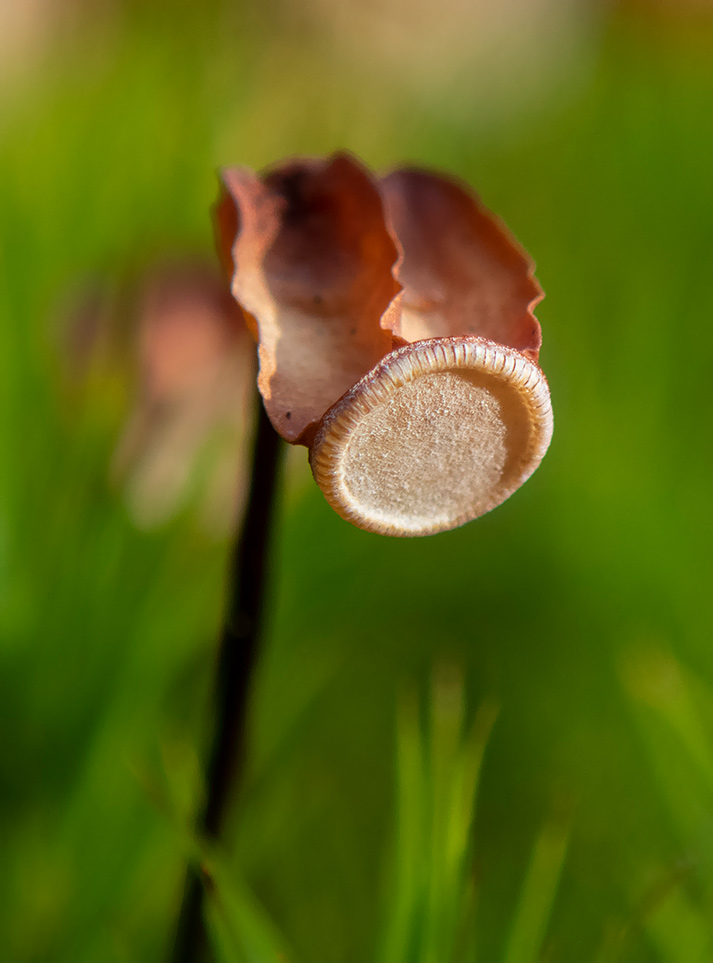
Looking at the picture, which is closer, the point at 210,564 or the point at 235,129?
the point at 210,564

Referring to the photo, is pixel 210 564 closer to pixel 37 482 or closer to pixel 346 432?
pixel 37 482

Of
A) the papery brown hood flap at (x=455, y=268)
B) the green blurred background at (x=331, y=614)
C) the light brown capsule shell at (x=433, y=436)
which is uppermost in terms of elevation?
the papery brown hood flap at (x=455, y=268)

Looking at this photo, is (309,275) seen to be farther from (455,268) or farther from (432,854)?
(432,854)

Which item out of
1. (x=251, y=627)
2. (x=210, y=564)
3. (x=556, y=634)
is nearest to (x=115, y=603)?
(x=210, y=564)

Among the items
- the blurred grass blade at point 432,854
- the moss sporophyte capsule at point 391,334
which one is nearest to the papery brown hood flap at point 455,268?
the moss sporophyte capsule at point 391,334

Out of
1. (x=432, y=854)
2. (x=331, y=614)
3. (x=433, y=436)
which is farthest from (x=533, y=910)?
(x=331, y=614)

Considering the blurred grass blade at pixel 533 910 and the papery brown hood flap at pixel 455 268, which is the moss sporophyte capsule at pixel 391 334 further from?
the blurred grass blade at pixel 533 910

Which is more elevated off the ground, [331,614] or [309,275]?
[309,275]
